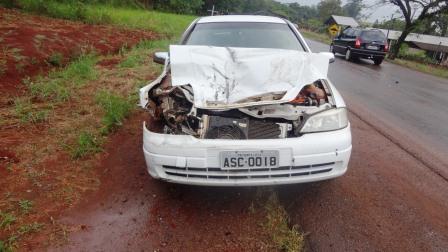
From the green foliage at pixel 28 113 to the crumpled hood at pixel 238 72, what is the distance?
2176 mm

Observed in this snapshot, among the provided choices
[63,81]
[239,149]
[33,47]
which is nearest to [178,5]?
[33,47]

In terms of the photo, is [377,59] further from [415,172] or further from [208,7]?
[208,7]

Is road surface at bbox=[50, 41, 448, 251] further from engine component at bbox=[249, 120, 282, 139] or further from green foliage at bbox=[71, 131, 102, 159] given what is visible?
engine component at bbox=[249, 120, 282, 139]

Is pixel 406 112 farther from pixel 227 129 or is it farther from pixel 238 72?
pixel 227 129

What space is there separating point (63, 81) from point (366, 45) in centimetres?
1311

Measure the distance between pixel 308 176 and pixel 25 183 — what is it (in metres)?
2.51

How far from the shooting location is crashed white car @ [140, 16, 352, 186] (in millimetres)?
2580

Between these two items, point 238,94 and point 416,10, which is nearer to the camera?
point 238,94

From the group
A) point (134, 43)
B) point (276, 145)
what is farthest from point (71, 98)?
point (134, 43)

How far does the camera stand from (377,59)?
615 inches

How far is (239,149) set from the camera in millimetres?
2543

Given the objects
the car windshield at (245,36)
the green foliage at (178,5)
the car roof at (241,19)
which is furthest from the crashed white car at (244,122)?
the green foliage at (178,5)

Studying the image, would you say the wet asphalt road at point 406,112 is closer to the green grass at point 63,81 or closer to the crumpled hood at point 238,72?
the crumpled hood at point 238,72

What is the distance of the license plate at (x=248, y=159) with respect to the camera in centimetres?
254
